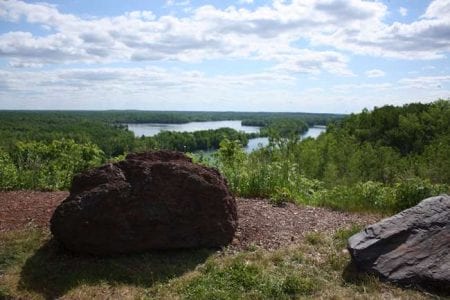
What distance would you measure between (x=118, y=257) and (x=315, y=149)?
1602 inches

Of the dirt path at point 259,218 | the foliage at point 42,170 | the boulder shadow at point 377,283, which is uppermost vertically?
the foliage at point 42,170

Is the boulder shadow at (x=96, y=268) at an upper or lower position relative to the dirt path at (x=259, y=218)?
lower

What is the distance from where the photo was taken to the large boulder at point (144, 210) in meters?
5.64

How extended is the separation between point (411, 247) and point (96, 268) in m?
3.70

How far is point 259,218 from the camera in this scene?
23.9ft

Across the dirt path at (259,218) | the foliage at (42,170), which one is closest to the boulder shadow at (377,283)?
the dirt path at (259,218)

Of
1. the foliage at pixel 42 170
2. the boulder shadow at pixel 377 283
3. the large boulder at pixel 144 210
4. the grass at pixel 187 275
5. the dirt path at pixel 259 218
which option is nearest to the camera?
the grass at pixel 187 275

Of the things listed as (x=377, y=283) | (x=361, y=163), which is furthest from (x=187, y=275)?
(x=361, y=163)

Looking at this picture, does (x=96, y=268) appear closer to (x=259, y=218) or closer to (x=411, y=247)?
(x=259, y=218)

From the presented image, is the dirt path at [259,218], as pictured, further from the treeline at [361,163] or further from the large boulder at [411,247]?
the large boulder at [411,247]

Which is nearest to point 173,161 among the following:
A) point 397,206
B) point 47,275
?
point 47,275

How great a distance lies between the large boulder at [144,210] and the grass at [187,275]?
21cm

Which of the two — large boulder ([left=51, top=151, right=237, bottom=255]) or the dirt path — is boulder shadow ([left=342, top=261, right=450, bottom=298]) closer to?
the dirt path

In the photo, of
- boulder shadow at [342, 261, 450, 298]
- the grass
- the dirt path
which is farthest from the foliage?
boulder shadow at [342, 261, 450, 298]
